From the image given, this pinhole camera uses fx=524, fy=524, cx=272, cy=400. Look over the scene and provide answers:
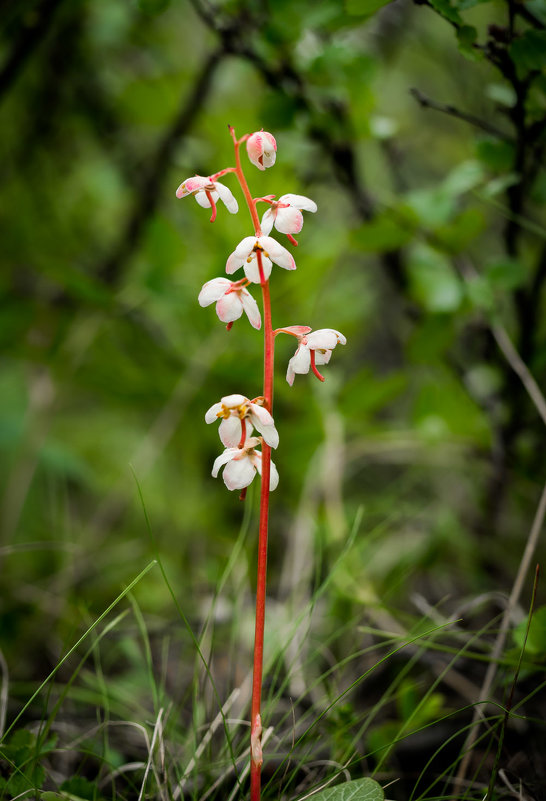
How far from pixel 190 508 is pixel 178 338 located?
62 centimetres

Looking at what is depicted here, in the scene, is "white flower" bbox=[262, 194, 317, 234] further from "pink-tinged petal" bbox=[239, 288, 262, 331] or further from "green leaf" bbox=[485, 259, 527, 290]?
"green leaf" bbox=[485, 259, 527, 290]

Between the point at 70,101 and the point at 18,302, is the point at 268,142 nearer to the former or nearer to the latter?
the point at 18,302

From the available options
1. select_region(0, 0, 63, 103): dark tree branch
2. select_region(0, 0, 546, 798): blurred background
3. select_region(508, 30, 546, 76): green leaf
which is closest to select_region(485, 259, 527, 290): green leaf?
select_region(0, 0, 546, 798): blurred background

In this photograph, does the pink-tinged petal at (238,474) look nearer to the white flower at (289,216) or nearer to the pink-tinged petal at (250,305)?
the pink-tinged petal at (250,305)

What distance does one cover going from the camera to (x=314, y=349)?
1.99 feet

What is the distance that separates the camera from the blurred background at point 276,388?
852mm

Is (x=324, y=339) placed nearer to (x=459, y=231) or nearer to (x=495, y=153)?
(x=495, y=153)

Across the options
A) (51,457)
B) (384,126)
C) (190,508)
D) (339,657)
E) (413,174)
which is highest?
(384,126)

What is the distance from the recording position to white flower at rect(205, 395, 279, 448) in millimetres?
556

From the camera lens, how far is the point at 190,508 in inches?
75.4

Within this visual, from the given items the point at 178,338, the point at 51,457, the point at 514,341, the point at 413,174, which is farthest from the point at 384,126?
the point at 413,174

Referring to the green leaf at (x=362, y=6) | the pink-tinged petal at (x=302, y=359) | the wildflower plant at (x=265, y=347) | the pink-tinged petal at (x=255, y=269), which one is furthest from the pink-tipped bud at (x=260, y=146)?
the green leaf at (x=362, y=6)

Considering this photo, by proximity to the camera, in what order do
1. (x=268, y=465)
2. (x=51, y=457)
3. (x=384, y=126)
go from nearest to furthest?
1. (x=268, y=465)
2. (x=384, y=126)
3. (x=51, y=457)

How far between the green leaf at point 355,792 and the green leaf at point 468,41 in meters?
0.95
